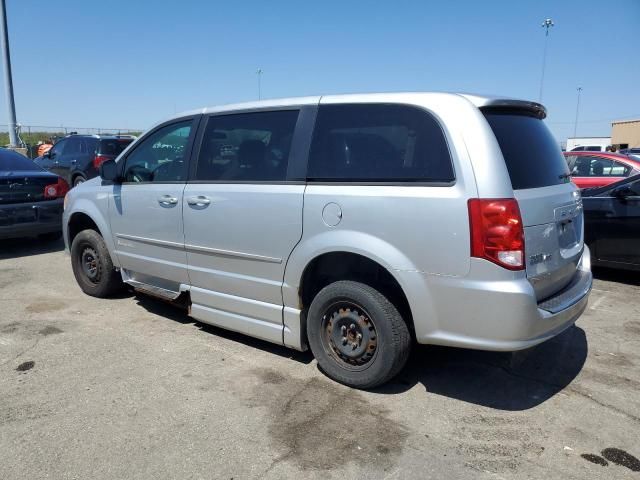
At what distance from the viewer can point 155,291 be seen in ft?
15.6

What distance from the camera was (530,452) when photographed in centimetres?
282

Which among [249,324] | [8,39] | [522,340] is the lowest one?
[249,324]

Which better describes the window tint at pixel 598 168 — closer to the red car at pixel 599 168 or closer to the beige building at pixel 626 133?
the red car at pixel 599 168

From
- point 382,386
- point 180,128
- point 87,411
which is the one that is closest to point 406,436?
point 382,386

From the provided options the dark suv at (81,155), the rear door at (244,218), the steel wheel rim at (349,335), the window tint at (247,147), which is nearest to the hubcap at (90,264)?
the rear door at (244,218)

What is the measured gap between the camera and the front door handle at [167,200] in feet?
14.3

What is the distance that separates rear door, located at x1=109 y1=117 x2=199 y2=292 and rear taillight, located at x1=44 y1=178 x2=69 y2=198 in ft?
12.0

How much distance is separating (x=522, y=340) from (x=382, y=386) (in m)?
1.07

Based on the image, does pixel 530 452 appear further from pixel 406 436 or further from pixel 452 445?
pixel 406 436

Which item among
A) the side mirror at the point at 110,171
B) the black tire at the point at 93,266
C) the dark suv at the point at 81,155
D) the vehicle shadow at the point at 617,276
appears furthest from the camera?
the dark suv at the point at 81,155

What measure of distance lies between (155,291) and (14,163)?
504 cm

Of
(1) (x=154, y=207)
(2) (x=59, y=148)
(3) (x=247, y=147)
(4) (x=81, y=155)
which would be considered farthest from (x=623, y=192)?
(2) (x=59, y=148)

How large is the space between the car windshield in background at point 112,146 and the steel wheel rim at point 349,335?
1152 cm

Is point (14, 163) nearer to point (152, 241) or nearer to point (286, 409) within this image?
point (152, 241)
